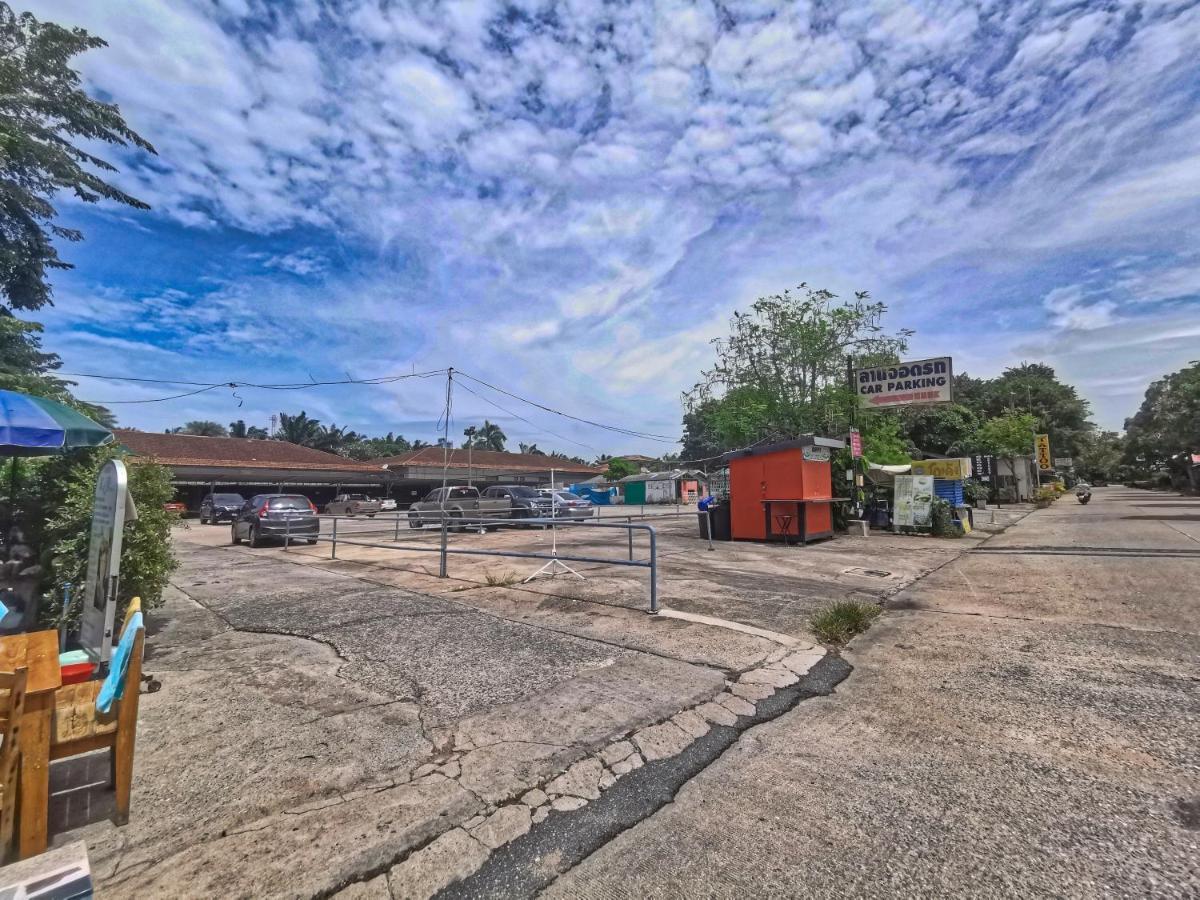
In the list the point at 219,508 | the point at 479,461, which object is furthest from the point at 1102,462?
the point at 219,508

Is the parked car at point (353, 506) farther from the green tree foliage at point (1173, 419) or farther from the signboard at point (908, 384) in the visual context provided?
the green tree foliage at point (1173, 419)

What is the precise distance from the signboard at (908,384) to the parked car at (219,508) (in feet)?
84.7

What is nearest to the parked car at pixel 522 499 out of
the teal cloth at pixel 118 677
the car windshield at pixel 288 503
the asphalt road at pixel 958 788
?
the car windshield at pixel 288 503

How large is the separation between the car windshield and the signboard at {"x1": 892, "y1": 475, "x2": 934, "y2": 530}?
671 inches

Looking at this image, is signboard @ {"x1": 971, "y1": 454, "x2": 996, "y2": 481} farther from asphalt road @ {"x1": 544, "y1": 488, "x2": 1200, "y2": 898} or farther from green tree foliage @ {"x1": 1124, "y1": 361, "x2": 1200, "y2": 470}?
asphalt road @ {"x1": 544, "y1": 488, "x2": 1200, "y2": 898}

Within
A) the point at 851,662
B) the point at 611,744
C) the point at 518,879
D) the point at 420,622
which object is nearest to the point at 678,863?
the point at 518,879

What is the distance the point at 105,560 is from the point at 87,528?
4.25 ft

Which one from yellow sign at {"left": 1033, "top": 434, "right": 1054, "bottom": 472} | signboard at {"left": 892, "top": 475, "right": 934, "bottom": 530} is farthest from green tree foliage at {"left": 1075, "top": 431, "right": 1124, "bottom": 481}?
signboard at {"left": 892, "top": 475, "right": 934, "bottom": 530}

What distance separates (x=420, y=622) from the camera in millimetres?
5727

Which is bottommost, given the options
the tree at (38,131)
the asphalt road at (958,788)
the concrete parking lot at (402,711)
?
A: the asphalt road at (958,788)

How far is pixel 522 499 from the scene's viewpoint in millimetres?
19094

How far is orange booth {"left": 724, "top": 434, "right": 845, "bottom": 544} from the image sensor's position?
13305 mm

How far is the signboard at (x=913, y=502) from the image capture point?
1569 cm

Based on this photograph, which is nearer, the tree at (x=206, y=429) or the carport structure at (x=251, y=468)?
the carport structure at (x=251, y=468)
